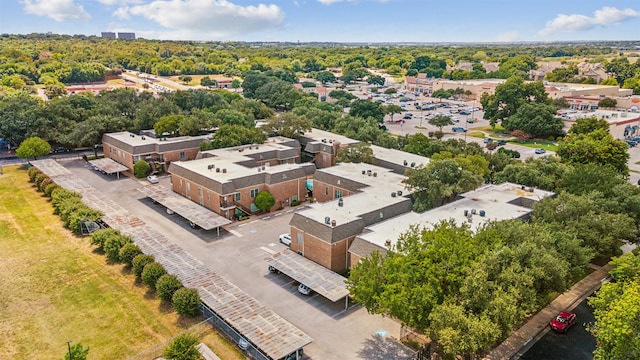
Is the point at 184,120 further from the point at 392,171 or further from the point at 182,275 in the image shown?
the point at 182,275

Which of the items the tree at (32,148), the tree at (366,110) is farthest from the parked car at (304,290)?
the tree at (366,110)

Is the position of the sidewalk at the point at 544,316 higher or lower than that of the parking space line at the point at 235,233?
lower

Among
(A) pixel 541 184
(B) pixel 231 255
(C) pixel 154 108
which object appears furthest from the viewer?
(C) pixel 154 108

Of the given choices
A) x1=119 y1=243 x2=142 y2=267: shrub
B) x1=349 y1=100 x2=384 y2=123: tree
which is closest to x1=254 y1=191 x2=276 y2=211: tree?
x1=119 y1=243 x2=142 y2=267: shrub

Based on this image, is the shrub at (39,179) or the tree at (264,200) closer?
the tree at (264,200)

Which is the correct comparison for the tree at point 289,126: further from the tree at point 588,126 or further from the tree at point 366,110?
the tree at point 588,126

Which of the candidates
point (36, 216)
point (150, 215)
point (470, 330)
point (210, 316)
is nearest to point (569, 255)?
point (470, 330)

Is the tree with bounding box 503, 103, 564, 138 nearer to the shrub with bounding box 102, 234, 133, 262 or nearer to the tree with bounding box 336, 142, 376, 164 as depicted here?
the tree with bounding box 336, 142, 376, 164
